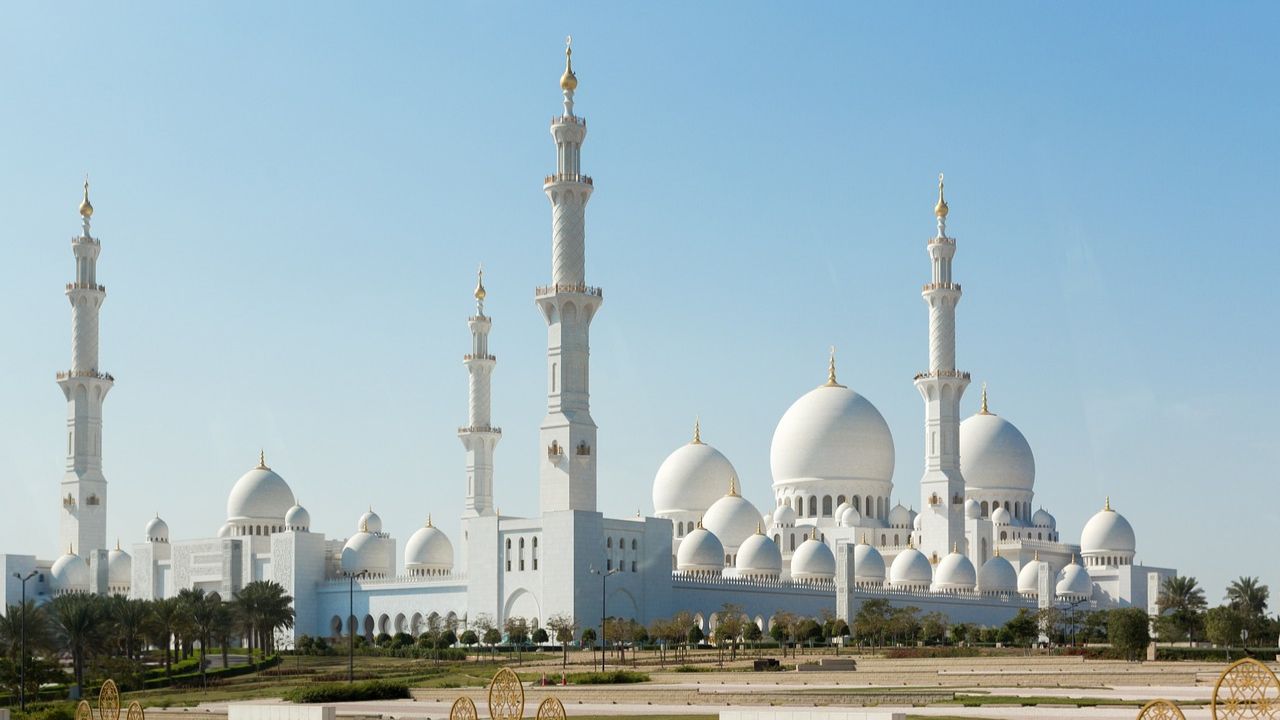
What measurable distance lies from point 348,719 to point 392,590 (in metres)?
43.4

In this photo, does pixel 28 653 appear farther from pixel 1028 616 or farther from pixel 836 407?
pixel 836 407

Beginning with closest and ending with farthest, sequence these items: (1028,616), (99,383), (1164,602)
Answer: (1028,616) → (1164,602) → (99,383)

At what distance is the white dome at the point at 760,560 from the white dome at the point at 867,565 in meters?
3.26

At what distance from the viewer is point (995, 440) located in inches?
3351

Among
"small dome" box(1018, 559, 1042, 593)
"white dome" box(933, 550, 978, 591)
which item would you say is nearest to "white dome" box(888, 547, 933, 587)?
"white dome" box(933, 550, 978, 591)

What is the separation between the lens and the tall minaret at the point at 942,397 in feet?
246

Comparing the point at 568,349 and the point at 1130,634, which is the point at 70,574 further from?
the point at 1130,634

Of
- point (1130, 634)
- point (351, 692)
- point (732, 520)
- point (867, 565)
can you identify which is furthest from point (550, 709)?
point (732, 520)

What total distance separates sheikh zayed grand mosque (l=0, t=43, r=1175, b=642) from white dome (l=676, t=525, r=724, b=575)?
0.25ft

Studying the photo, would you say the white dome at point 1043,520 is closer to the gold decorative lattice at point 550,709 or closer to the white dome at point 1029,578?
the white dome at point 1029,578

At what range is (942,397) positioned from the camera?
74.8 meters

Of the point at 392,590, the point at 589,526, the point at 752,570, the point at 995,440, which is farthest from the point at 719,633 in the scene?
the point at 995,440

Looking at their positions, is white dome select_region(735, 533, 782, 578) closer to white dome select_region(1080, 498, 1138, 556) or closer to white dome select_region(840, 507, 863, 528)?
white dome select_region(840, 507, 863, 528)

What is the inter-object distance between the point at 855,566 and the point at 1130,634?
2010cm
